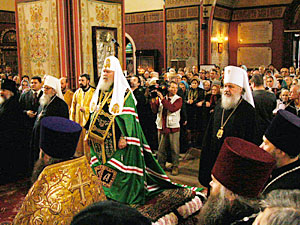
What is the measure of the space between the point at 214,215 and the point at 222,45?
15142 mm

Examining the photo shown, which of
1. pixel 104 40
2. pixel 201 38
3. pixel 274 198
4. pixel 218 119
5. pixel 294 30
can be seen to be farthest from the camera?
pixel 294 30

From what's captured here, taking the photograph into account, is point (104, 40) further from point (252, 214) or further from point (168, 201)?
point (252, 214)

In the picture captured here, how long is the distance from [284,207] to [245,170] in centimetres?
75

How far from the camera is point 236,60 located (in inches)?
696

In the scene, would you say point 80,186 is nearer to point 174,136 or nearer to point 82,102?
point 174,136

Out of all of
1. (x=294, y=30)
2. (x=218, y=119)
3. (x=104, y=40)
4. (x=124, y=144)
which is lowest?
(x=124, y=144)

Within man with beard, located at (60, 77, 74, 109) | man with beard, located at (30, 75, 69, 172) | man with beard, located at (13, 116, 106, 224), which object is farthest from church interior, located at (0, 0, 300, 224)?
man with beard, located at (13, 116, 106, 224)

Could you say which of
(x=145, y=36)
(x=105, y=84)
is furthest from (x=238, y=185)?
(x=145, y=36)

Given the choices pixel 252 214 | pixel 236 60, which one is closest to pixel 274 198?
pixel 252 214

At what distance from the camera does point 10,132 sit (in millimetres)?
5672

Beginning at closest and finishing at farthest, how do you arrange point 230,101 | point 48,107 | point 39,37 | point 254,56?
point 230,101 < point 48,107 < point 39,37 < point 254,56

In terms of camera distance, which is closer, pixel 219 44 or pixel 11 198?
pixel 11 198

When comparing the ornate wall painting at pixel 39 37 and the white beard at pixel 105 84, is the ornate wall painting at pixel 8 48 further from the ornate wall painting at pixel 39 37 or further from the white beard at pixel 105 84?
the white beard at pixel 105 84

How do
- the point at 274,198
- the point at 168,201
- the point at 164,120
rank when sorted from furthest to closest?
the point at 164,120
the point at 168,201
the point at 274,198
